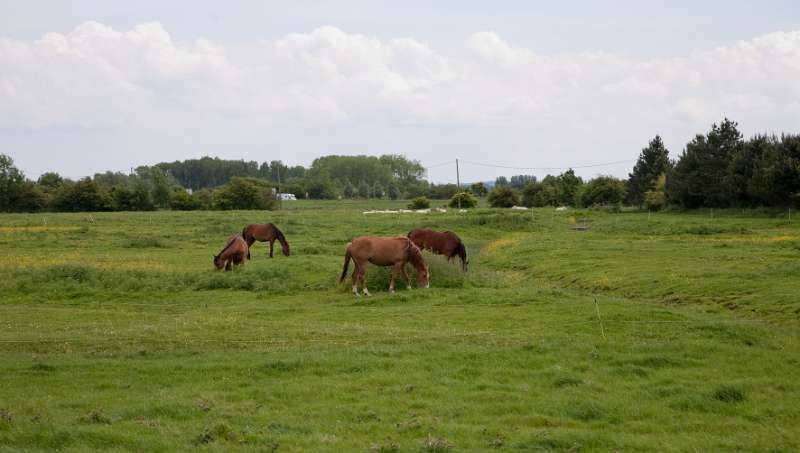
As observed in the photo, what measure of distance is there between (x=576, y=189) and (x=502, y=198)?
883 centimetres

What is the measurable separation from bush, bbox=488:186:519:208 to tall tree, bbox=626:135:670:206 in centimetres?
1236

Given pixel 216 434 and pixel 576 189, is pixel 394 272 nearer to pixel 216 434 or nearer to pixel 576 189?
pixel 216 434

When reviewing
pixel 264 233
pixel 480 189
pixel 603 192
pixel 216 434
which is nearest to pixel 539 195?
pixel 603 192

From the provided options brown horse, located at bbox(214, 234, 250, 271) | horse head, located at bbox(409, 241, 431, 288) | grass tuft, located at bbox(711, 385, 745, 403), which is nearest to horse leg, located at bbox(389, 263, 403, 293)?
horse head, located at bbox(409, 241, 431, 288)

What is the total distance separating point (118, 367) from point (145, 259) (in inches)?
737

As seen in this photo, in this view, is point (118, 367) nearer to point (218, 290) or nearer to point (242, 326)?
point (242, 326)

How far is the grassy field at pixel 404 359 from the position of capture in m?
8.05

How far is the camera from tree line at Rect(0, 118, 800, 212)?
51156mm

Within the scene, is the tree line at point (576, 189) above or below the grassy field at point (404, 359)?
above

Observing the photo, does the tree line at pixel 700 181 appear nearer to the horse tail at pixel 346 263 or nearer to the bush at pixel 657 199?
the bush at pixel 657 199

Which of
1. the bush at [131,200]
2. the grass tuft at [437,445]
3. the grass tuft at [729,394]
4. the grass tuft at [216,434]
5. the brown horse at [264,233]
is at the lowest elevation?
the grass tuft at [729,394]

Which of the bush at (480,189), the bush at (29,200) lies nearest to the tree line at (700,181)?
the bush at (480,189)

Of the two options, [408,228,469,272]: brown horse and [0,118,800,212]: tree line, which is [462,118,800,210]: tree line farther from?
[408,228,469,272]: brown horse

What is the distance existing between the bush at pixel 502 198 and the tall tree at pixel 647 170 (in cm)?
1236
